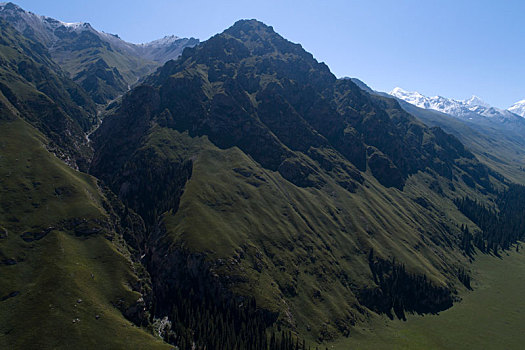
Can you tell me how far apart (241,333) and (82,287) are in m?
89.2

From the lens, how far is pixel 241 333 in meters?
184

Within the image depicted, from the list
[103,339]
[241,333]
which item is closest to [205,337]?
[241,333]

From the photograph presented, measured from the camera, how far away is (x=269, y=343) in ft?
600

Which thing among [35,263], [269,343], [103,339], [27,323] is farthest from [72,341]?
[269,343]

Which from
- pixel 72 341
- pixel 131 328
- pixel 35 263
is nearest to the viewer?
pixel 72 341

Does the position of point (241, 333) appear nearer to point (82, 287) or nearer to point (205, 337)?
point (205, 337)

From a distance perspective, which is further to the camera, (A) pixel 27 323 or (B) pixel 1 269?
(B) pixel 1 269

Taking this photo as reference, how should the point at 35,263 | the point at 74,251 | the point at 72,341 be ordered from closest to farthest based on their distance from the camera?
the point at 72,341 → the point at 35,263 → the point at 74,251

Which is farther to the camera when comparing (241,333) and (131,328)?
(241,333)

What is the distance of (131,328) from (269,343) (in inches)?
2963

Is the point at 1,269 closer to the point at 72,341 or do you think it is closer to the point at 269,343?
the point at 72,341

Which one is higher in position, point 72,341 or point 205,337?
point 72,341

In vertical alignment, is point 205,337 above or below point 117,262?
below

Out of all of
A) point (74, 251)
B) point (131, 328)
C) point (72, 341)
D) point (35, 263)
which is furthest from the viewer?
point (74, 251)
